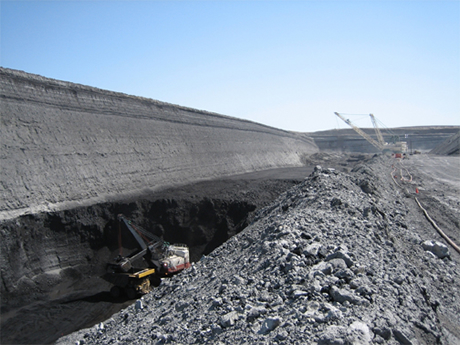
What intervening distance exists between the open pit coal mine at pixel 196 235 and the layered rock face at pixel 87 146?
0.07 meters

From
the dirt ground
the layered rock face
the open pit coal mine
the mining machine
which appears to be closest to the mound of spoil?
the open pit coal mine

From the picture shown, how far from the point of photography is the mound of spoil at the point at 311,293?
4691mm

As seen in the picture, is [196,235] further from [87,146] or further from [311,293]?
[311,293]

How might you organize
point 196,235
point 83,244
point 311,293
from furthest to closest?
point 196,235, point 83,244, point 311,293

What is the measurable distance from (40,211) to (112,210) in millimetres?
3791

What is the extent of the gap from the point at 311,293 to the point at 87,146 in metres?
17.6

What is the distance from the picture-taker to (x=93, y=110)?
2152 cm

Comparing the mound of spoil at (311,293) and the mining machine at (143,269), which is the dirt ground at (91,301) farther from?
the mound of spoil at (311,293)

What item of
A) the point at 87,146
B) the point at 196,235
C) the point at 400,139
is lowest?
the point at 196,235

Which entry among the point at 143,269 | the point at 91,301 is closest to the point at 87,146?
the point at 143,269

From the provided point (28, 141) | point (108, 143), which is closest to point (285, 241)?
point (28, 141)

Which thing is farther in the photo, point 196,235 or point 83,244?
point 196,235

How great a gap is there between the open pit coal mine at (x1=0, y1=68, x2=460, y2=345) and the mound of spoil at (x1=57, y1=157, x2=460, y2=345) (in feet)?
0.10

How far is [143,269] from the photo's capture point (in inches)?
564
